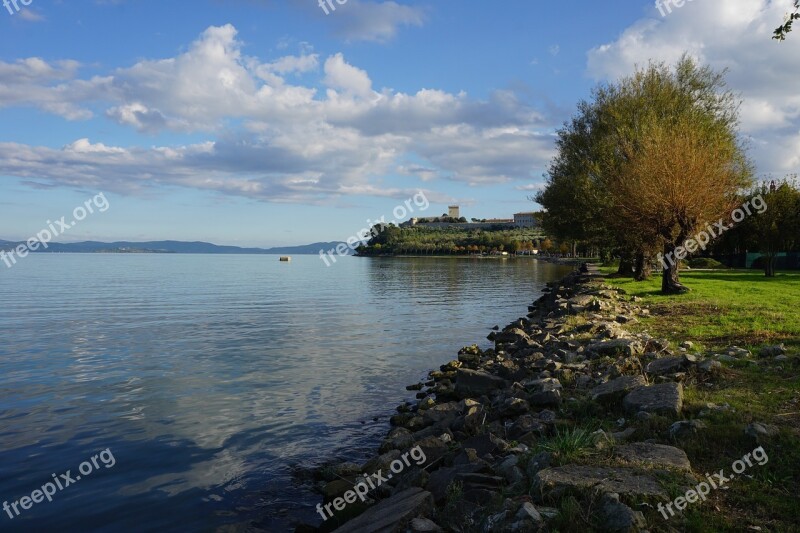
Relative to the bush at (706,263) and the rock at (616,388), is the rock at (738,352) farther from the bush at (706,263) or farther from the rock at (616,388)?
the bush at (706,263)

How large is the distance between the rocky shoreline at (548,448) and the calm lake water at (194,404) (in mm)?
1792

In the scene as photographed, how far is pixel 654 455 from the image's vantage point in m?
7.54

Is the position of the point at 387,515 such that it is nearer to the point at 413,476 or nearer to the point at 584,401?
the point at 413,476

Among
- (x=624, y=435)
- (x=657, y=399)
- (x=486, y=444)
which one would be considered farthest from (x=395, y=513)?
(x=657, y=399)

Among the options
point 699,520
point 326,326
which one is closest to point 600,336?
point 699,520

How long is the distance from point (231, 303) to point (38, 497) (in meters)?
36.7

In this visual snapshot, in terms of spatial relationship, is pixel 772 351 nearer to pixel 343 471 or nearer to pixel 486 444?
pixel 486 444

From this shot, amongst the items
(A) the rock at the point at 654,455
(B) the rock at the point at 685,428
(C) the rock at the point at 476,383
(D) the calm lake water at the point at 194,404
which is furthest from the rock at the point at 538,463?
(C) the rock at the point at 476,383

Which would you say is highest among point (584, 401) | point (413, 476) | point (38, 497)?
point (584, 401)

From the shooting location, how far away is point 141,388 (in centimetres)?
1853

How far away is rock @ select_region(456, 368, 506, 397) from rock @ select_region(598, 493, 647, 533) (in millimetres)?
9650

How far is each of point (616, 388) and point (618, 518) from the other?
5.30 meters

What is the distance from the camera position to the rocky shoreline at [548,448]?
638 cm

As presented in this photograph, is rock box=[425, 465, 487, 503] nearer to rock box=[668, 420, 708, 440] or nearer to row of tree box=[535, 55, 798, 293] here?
rock box=[668, 420, 708, 440]
